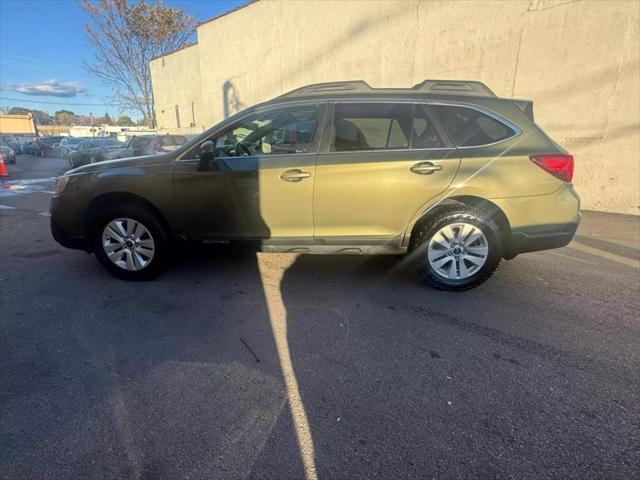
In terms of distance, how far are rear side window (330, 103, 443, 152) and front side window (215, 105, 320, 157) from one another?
9.8 inches

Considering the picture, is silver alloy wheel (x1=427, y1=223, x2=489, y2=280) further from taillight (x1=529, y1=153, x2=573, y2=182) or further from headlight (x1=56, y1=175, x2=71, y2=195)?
headlight (x1=56, y1=175, x2=71, y2=195)

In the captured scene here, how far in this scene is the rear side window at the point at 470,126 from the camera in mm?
3398

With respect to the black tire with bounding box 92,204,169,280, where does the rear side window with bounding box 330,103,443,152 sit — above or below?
above

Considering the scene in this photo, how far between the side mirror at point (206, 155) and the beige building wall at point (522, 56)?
7.28 meters

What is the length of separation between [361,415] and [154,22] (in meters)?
33.1

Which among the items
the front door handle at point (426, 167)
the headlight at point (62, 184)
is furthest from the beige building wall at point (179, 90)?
the front door handle at point (426, 167)

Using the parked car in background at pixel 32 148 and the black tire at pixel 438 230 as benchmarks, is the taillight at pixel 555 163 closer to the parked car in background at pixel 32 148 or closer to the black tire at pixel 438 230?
the black tire at pixel 438 230

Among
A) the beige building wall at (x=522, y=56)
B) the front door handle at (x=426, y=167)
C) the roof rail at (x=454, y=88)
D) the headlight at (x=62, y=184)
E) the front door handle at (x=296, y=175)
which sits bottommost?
the headlight at (x=62, y=184)

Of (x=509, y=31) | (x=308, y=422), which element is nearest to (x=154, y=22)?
(x=509, y=31)

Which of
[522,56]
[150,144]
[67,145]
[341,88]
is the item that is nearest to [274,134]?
[341,88]

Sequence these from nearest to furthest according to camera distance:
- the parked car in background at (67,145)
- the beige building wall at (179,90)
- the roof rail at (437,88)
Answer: the roof rail at (437,88), the beige building wall at (179,90), the parked car in background at (67,145)

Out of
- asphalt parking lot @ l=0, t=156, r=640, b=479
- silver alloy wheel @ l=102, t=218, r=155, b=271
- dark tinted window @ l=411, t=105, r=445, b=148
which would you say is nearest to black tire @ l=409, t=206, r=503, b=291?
asphalt parking lot @ l=0, t=156, r=640, b=479

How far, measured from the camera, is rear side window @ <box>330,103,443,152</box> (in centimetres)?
346

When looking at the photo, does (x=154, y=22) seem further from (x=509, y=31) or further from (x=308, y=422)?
(x=308, y=422)
